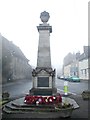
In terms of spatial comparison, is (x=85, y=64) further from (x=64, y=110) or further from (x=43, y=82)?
(x=64, y=110)

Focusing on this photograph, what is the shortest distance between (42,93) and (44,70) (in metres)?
1.87

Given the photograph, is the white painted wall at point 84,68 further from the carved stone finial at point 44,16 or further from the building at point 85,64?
the carved stone finial at point 44,16

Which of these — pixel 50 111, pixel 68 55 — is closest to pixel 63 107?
pixel 50 111

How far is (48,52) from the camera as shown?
18078mm

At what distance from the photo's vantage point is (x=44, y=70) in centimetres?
1764

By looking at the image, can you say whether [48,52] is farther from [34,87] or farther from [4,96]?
[4,96]

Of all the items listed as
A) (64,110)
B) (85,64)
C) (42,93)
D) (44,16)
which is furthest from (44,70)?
(85,64)

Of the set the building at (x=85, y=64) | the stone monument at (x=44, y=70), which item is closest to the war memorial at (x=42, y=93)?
the stone monument at (x=44, y=70)

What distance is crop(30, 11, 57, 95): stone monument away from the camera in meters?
17.5

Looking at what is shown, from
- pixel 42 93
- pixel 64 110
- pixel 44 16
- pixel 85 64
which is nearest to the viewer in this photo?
pixel 64 110

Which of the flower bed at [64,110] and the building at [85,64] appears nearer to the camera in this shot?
the flower bed at [64,110]

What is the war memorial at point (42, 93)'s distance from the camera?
493 inches

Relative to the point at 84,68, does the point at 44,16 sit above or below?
above

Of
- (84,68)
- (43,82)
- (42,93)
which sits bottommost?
(42,93)
